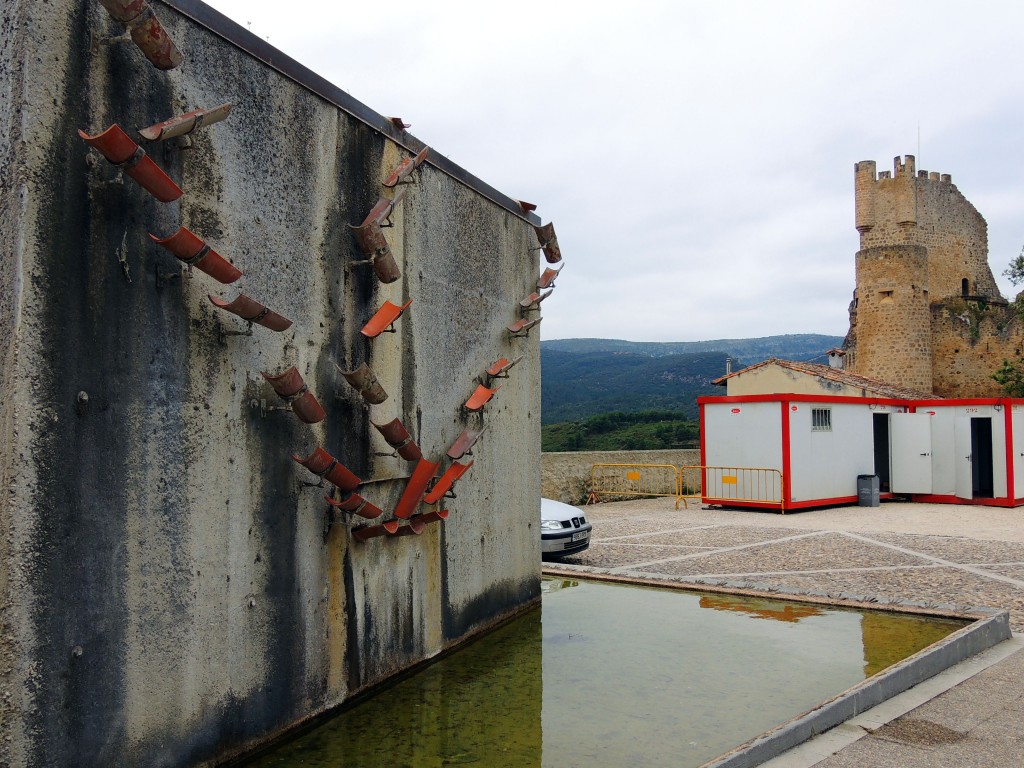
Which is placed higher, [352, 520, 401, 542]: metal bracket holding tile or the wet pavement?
[352, 520, 401, 542]: metal bracket holding tile

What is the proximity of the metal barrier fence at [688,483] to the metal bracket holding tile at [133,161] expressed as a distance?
613 inches

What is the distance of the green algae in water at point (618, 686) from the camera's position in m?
4.52

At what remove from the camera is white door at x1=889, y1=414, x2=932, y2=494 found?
62.4 feet

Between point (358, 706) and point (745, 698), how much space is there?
7.88ft

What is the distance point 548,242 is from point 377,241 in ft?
10.9

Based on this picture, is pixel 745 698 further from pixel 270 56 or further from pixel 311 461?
pixel 270 56

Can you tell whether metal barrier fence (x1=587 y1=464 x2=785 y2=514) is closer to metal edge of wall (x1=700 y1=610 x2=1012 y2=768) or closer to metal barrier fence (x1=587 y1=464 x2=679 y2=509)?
metal barrier fence (x1=587 y1=464 x2=679 y2=509)

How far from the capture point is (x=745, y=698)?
17.5ft

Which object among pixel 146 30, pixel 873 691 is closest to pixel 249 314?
pixel 146 30

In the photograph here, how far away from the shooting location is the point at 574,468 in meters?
20.1

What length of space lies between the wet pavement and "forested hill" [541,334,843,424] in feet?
113

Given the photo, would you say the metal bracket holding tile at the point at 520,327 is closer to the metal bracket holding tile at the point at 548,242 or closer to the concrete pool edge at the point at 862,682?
the metal bracket holding tile at the point at 548,242

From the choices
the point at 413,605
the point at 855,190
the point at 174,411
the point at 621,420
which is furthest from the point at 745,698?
the point at 855,190

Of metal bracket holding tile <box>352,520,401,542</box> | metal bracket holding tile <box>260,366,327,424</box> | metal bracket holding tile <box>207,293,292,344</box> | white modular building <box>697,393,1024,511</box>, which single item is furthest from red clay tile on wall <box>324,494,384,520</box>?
white modular building <box>697,393,1024,511</box>
